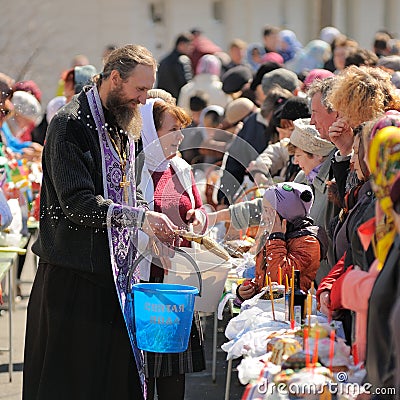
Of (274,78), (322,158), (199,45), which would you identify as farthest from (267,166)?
(199,45)

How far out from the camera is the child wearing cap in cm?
455

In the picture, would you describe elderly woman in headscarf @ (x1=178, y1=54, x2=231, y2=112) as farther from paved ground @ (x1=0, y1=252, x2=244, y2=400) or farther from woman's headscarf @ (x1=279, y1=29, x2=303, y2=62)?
paved ground @ (x1=0, y1=252, x2=244, y2=400)

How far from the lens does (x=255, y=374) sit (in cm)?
327

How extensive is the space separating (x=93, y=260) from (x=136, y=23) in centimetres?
1643

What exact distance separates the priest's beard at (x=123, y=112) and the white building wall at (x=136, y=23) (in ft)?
44.3

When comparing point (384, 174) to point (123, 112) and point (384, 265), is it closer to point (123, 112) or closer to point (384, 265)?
point (384, 265)

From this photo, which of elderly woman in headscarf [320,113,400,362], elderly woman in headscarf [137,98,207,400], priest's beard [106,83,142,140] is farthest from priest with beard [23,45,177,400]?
elderly woman in headscarf [320,113,400,362]

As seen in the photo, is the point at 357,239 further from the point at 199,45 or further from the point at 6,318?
the point at 199,45

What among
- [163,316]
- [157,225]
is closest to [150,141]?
[157,225]

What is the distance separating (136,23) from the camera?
20.2 m

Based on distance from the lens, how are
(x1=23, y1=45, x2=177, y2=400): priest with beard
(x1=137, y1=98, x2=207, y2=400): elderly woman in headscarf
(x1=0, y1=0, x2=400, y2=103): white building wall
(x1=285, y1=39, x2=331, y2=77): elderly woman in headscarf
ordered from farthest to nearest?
(x1=0, y1=0, x2=400, y2=103): white building wall < (x1=285, y1=39, x2=331, y2=77): elderly woman in headscarf < (x1=137, y1=98, x2=207, y2=400): elderly woman in headscarf < (x1=23, y1=45, x2=177, y2=400): priest with beard

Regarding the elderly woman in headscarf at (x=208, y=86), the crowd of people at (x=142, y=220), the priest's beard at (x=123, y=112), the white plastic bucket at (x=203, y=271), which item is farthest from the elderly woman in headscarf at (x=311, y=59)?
the priest's beard at (x=123, y=112)

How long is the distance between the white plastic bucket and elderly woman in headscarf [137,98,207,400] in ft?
0.28

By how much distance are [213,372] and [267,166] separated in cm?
141
